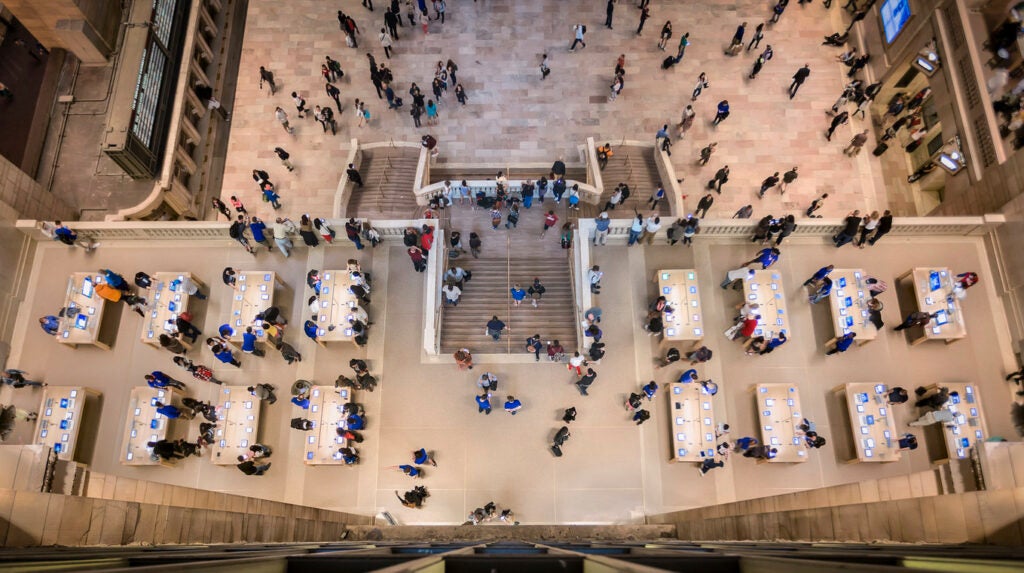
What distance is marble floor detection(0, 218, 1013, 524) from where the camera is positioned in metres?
13.7

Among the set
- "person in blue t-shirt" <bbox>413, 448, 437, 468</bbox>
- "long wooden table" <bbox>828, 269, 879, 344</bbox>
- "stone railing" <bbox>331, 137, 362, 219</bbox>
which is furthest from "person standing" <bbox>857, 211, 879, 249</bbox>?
"stone railing" <bbox>331, 137, 362, 219</bbox>

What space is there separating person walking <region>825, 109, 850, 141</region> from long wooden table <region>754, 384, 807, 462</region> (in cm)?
992

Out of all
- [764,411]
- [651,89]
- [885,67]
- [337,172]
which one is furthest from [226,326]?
[885,67]

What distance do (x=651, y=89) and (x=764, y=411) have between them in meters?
12.3

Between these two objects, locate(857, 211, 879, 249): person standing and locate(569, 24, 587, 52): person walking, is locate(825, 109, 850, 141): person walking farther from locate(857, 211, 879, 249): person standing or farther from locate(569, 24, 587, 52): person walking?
locate(569, 24, 587, 52): person walking

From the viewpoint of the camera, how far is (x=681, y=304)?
47.2 ft

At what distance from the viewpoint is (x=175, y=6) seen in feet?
62.1

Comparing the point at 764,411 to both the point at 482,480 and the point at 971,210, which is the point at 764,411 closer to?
the point at 482,480

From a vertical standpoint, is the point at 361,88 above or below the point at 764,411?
above

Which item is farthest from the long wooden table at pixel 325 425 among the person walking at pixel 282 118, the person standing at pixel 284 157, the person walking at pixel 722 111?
the person walking at pixel 722 111

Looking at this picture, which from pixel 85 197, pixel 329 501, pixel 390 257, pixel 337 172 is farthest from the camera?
pixel 337 172

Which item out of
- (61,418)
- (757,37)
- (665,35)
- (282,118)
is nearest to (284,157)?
(282,118)

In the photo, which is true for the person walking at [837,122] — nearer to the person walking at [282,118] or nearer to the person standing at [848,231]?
the person standing at [848,231]

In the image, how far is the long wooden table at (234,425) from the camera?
13.8 metres
